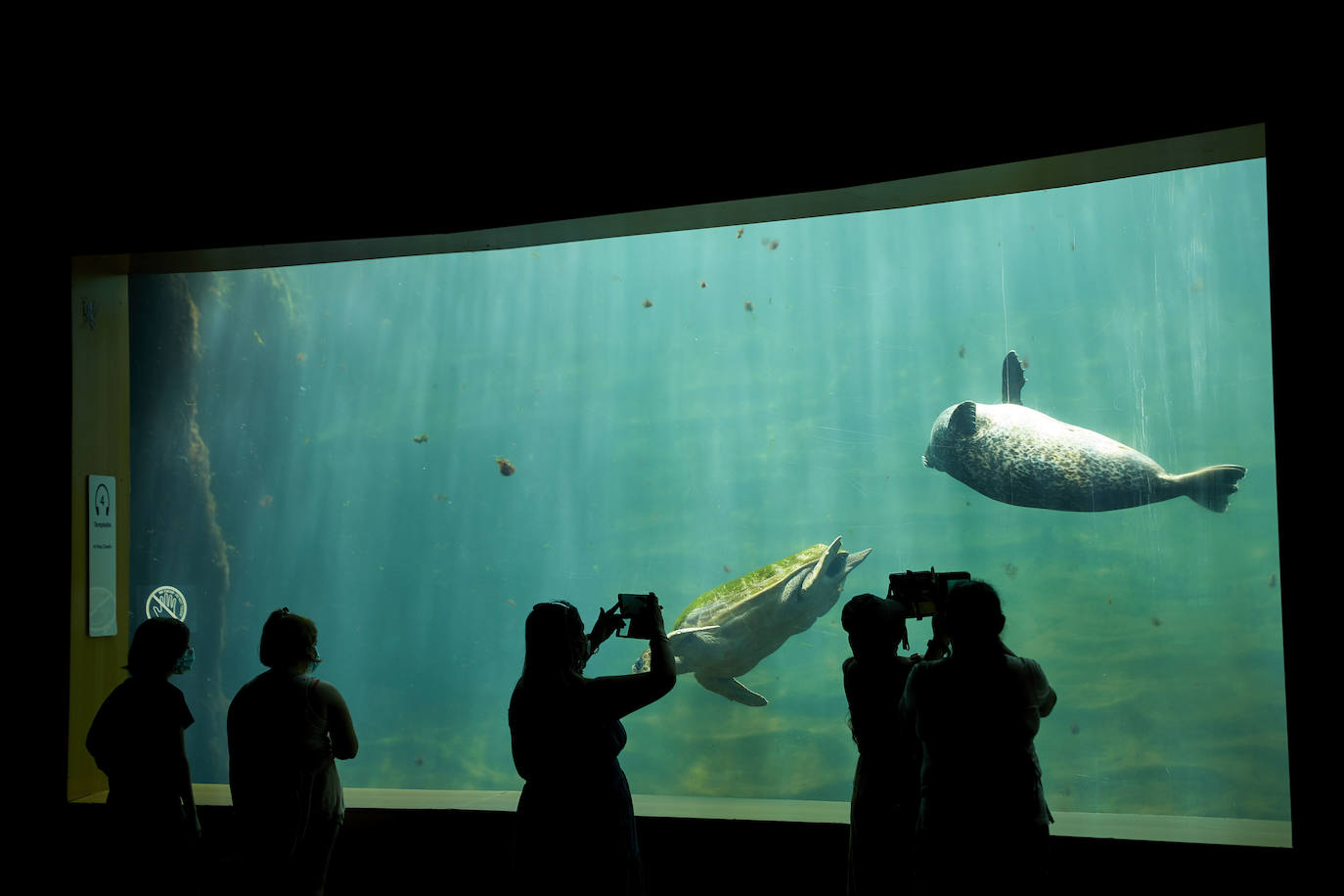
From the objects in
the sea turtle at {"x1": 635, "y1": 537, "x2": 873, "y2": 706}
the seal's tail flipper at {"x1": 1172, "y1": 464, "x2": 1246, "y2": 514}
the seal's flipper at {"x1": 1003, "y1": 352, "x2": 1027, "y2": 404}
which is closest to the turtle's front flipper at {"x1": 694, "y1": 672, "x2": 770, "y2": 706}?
the sea turtle at {"x1": 635, "y1": 537, "x2": 873, "y2": 706}

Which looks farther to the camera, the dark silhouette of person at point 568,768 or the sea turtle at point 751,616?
the sea turtle at point 751,616

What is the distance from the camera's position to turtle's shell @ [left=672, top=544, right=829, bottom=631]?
7.93 metres

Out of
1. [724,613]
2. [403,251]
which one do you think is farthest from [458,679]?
[403,251]

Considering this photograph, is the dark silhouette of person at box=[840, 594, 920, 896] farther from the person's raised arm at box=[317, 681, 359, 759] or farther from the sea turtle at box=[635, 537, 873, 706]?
the sea turtle at box=[635, 537, 873, 706]

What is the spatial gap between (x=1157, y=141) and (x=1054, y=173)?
437mm

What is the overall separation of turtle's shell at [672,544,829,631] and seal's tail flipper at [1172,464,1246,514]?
11.1 feet

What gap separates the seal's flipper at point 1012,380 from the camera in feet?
28.0

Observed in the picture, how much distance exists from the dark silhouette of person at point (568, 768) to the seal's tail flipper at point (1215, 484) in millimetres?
5922

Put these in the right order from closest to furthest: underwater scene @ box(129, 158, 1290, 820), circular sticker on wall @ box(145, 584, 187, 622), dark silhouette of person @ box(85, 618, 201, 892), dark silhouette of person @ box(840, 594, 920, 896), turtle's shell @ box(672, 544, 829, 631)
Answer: dark silhouette of person @ box(840, 594, 920, 896) < dark silhouette of person @ box(85, 618, 201, 892) < circular sticker on wall @ box(145, 584, 187, 622) < turtle's shell @ box(672, 544, 829, 631) < underwater scene @ box(129, 158, 1290, 820)

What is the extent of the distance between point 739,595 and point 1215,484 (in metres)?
4.36

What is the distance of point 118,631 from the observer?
4.68m

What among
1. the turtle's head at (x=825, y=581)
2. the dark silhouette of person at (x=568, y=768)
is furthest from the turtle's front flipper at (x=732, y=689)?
the dark silhouette of person at (x=568, y=768)

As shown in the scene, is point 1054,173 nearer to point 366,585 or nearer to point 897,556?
point 897,556

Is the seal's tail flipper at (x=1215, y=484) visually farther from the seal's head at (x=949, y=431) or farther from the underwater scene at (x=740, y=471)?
the underwater scene at (x=740, y=471)
